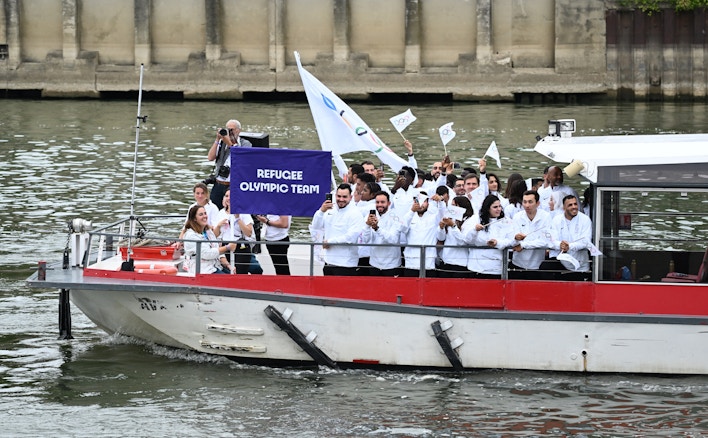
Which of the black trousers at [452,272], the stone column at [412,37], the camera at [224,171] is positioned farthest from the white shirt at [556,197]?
the stone column at [412,37]

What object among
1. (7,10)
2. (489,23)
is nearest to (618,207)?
(489,23)

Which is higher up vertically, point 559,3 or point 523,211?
point 559,3

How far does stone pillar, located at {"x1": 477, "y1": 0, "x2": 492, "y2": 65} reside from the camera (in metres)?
44.3

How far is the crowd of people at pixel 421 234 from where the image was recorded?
15.1m

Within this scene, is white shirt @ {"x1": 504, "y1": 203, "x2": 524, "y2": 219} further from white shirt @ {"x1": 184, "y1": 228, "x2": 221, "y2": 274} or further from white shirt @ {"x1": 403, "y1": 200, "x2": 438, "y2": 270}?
white shirt @ {"x1": 184, "y1": 228, "x2": 221, "y2": 274}

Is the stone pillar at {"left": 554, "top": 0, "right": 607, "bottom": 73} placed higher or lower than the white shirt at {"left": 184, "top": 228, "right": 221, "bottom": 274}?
higher

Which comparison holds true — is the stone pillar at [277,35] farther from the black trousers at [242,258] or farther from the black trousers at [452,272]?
the black trousers at [452,272]

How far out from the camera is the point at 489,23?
4444 centimetres

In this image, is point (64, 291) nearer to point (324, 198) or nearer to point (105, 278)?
point (105, 278)

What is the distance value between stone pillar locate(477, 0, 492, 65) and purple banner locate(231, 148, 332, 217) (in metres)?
29.4

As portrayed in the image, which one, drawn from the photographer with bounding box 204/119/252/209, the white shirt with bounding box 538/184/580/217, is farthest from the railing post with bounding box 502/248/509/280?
the photographer with bounding box 204/119/252/209

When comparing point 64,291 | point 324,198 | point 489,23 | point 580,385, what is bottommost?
point 580,385

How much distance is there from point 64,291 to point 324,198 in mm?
3361

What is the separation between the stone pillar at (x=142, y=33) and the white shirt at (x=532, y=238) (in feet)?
106
